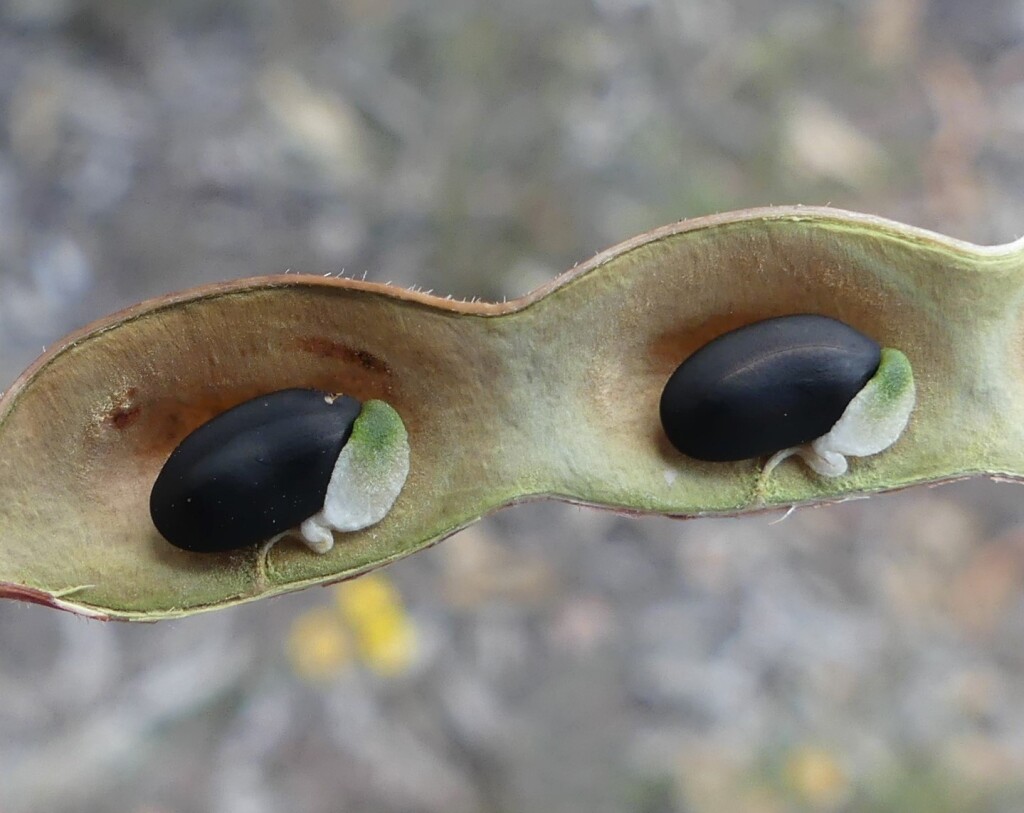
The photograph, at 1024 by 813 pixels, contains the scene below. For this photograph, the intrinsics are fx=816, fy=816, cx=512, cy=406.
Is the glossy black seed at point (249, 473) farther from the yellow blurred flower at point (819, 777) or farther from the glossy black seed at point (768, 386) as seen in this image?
the yellow blurred flower at point (819, 777)

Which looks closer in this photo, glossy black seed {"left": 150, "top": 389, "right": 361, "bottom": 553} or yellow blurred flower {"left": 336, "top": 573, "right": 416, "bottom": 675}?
glossy black seed {"left": 150, "top": 389, "right": 361, "bottom": 553}

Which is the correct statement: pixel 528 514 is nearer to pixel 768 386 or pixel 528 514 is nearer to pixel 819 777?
pixel 819 777

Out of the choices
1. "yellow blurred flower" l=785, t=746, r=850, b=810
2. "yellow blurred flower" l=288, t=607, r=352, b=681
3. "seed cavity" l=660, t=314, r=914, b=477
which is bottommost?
"yellow blurred flower" l=785, t=746, r=850, b=810

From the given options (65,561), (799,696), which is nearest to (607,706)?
(799,696)

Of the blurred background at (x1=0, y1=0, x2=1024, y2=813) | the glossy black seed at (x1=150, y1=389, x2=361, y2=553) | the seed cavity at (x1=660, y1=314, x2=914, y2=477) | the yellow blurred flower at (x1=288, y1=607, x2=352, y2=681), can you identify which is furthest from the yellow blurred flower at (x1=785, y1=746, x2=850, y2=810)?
the glossy black seed at (x1=150, y1=389, x2=361, y2=553)

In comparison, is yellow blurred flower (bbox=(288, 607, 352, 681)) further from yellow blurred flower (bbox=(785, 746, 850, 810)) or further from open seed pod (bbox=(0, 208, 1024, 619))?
yellow blurred flower (bbox=(785, 746, 850, 810))

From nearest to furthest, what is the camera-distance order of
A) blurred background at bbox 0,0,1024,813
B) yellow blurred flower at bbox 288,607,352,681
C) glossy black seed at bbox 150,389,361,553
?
glossy black seed at bbox 150,389,361,553 → blurred background at bbox 0,0,1024,813 → yellow blurred flower at bbox 288,607,352,681
